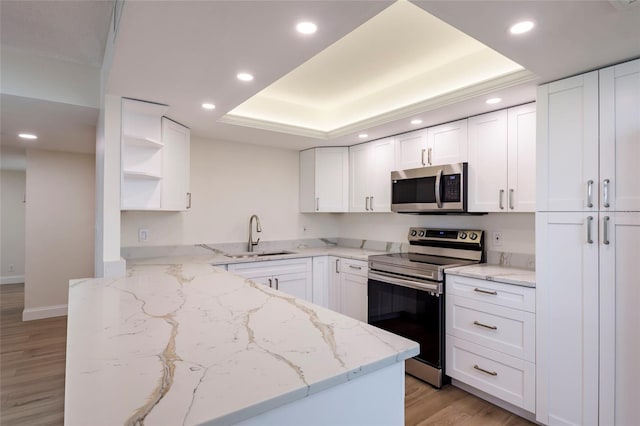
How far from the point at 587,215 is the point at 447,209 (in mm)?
1051

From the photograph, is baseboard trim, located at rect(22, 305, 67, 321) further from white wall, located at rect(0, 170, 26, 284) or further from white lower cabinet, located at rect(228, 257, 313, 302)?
white wall, located at rect(0, 170, 26, 284)

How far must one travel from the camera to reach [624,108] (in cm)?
180

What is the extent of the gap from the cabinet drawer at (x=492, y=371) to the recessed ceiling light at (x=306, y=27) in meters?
2.27

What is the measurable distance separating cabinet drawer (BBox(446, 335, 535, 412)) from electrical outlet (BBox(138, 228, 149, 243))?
9.28ft

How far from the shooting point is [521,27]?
57.8 inches

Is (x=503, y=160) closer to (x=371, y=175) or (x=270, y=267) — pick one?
(x=371, y=175)

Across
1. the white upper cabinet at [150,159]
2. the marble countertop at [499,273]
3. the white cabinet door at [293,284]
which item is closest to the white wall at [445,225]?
the marble countertop at [499,273]

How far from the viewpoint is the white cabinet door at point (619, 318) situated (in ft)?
5.81

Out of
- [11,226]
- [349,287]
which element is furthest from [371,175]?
[11,226]

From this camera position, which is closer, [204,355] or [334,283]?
[204,355]

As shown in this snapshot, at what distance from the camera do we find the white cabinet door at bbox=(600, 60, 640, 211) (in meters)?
1.77

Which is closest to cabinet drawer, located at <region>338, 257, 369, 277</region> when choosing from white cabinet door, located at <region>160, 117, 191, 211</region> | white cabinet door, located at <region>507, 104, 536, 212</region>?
white cabinet door, located at <region>507, 104, 536, 212</region>

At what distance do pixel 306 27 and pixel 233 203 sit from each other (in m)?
2.67

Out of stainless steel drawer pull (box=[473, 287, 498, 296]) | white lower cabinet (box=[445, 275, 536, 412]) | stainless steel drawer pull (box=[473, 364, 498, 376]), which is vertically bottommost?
stainless steel drawer pull (box=[473, 364, 498, 376])
